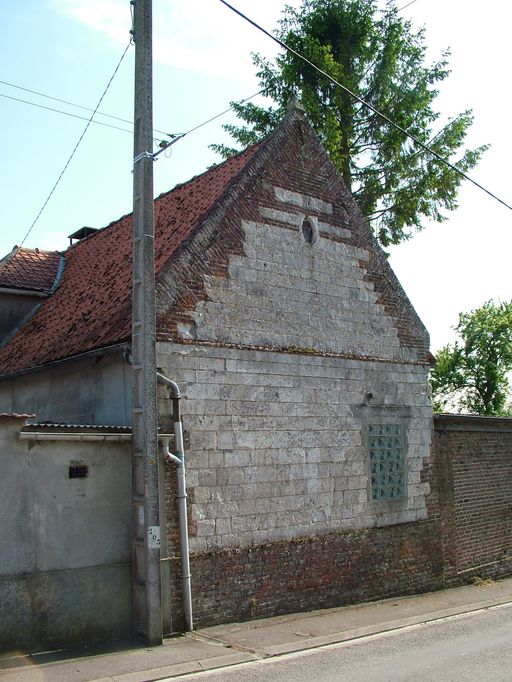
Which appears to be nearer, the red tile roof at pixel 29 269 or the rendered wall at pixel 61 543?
the rendered wall at pixel 61 543

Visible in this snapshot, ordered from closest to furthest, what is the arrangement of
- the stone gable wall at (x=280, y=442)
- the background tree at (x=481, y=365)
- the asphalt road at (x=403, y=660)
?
the asphalt road at (x=403, y=660) → the stone gable wall at (x=280, y=442) → the background tree at (x=481, y=365)

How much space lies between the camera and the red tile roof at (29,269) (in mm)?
15320

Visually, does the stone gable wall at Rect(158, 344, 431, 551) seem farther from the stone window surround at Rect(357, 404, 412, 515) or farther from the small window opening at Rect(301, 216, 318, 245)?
the small window opening at Rect(301, 216, 318, 245)

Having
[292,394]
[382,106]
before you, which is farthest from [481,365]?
[292,394]

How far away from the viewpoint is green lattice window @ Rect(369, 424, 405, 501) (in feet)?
41.9

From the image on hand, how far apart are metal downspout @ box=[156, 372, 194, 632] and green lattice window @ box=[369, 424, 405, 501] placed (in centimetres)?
411

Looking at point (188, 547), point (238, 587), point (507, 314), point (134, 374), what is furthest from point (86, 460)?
point (507, 314)

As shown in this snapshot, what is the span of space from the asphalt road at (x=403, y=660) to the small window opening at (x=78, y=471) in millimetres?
2789

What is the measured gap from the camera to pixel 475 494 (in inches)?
583

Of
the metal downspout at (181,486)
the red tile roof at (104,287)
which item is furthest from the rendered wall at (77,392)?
the metal downspout at (181,486)

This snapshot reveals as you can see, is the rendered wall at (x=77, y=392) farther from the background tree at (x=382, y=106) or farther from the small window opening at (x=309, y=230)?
the background tree at (x=382, y=106)

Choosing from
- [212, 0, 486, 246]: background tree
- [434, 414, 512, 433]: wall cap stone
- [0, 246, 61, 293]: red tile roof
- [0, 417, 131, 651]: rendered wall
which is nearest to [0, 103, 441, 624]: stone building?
[434, 414, 512, 433]: wall cap stone

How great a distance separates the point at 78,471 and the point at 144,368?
5.00 ft

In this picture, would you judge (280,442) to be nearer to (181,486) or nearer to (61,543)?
(181,486)
